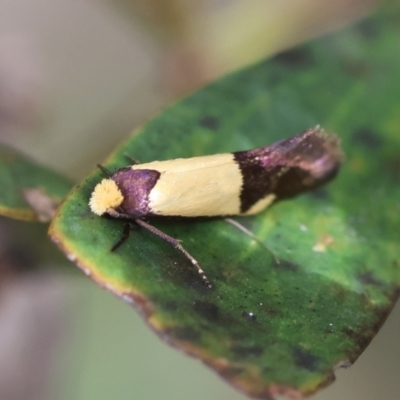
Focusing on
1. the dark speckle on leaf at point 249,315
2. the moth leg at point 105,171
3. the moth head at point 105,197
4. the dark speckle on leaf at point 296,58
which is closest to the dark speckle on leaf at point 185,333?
the dark speckle on leaf at point 249,315


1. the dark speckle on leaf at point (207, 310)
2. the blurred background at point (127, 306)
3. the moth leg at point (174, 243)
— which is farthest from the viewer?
the blurred background at point (127, 306)

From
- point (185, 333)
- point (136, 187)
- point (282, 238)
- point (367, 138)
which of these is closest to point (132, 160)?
point (136, 187)

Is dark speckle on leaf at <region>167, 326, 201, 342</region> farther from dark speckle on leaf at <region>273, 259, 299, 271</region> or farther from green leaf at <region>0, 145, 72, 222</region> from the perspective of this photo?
green leaf at <region>0, 145, 72, 222</region>

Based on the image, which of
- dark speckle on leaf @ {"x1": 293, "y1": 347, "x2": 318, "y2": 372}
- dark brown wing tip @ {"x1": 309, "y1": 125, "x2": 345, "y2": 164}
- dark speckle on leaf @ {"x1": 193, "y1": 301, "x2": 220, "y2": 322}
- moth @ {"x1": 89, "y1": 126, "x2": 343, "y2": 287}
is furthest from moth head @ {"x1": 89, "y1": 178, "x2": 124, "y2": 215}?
dark brown wing tip @ {"x1": 309, "y1": 125, "x2": 345, "y2": 164}

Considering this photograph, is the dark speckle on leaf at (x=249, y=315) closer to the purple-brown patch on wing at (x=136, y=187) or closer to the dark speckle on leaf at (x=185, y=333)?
the dark speckle on leaf at (x=185, y=333)

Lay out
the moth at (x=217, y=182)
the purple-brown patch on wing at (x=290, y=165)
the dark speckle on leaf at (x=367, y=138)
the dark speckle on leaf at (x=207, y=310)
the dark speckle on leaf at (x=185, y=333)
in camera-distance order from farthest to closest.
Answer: the dark speckle on leaf at (x=367, y=138) → the purple-brown patch on wing at (x=290, y=165) → the moth at (x=217, y=182) → the dark speckle on leaf at (x=207, y=310) → the dark speckle on leaf at (x=185, y=333)

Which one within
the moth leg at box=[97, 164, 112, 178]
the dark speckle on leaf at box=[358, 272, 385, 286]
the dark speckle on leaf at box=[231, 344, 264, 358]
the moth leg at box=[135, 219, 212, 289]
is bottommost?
the dark speckle on leaf at box=[358, 272, 385, 286]

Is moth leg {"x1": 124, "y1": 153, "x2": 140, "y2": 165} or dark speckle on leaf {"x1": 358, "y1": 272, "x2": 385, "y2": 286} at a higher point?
moth leg {"x1": 124, "y1": 153, "x2": 140, "y2": 165}
